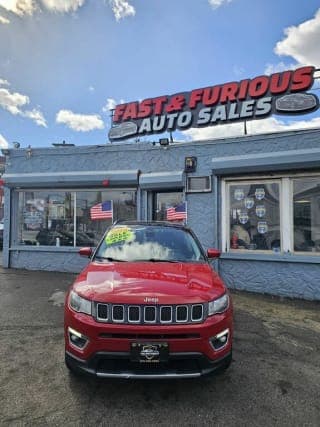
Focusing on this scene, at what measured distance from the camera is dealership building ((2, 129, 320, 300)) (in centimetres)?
750

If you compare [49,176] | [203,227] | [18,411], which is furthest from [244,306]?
[49,176]

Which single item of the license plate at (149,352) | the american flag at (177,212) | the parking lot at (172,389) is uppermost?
the american flag at (177,212)

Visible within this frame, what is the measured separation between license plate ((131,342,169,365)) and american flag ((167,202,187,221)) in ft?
19.5

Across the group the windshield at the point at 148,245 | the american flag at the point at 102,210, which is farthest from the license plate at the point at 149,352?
the american flag at the point at 102,210

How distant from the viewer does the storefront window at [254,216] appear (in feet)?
25.8

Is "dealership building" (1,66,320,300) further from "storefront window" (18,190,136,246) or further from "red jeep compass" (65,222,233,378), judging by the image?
"red jeep compass" (65,222,233,378)

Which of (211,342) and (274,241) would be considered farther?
(274,241)

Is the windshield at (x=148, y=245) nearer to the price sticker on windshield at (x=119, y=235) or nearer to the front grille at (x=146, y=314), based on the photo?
the price sticker on windshield at (x=119, y=235)

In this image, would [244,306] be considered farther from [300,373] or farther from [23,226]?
[23,226]

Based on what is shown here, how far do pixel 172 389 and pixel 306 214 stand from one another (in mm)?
5715

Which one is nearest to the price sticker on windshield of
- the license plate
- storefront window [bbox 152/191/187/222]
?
the license plate

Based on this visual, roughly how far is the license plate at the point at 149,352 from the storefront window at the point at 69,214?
21.9ft

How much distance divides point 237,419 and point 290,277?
510cm

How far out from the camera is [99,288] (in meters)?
3.18
